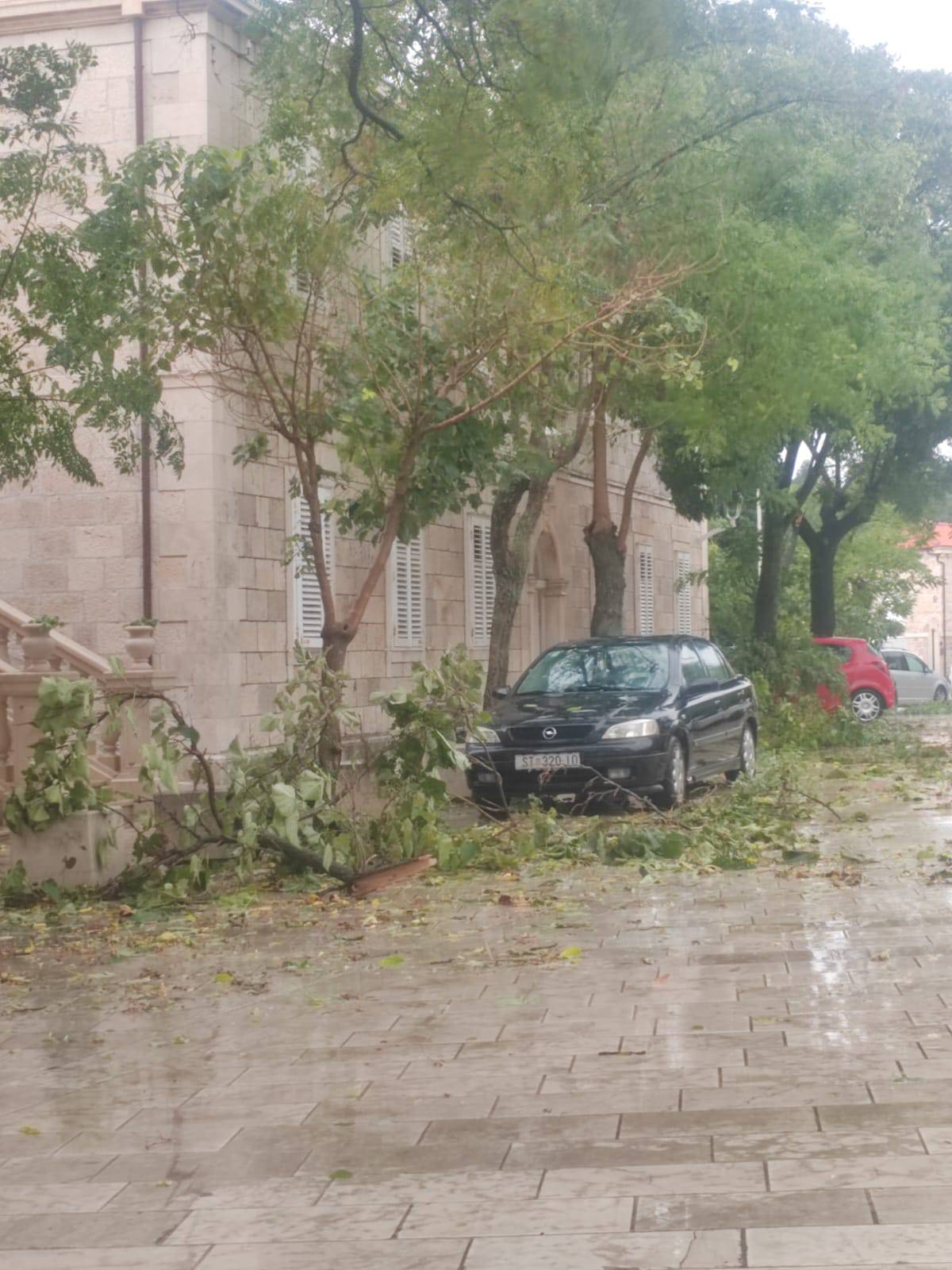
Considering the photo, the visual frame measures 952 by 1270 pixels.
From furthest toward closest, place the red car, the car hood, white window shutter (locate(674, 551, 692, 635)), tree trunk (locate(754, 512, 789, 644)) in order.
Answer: white window shutter (locate(674, 551, 692, 635)) → the red car → tree trunk (locate(754, 512, 789, 644)) → the car hood

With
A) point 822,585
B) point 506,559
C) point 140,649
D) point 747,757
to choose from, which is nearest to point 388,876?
point 140,649

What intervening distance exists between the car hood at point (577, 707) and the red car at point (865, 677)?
18.0 m

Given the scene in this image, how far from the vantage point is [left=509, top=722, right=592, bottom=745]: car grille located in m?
15.5

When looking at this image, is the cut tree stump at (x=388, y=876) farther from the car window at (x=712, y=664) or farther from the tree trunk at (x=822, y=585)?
the tree trunk at (x=822, y=585)

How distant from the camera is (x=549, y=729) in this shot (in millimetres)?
Answer: 15531

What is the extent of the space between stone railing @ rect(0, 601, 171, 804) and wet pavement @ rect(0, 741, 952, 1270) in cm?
323

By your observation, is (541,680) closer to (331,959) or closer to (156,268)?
(156,268)

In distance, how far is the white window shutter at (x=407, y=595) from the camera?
21469 mm

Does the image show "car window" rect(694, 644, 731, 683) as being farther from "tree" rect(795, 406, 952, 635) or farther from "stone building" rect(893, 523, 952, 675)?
"stone building" rect(893, 523, 952, 675)

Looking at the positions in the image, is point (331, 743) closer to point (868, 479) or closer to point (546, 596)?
point (546, 596)

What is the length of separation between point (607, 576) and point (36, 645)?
10640 millimetres

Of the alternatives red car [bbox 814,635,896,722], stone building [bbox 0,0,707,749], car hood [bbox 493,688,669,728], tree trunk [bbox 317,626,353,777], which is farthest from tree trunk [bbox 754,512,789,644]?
tree trunk [bbox 317,626,353,777]

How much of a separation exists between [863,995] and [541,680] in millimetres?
10060

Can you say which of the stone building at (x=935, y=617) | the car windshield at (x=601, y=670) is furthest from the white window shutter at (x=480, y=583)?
the stone building at (x=935, y=617)
